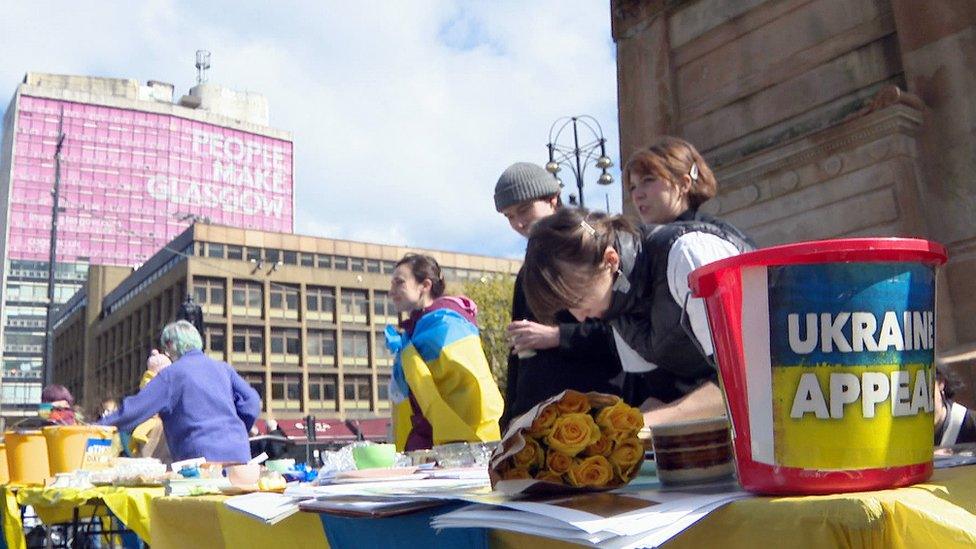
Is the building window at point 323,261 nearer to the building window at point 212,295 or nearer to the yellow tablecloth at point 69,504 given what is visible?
the building window at point 212,295

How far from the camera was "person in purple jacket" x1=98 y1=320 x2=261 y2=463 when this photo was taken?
455 cm

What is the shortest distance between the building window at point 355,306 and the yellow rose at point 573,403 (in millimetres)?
68151

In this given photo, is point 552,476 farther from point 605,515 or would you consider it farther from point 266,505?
point 266,505

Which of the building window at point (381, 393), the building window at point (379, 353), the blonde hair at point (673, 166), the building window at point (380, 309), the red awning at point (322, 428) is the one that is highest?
the building window at point (380, 309)

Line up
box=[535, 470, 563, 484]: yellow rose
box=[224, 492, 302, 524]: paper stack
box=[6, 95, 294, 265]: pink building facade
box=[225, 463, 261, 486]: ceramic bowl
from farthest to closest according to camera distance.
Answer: box=[6, 95, 294, 265]: pink building facade
box=[225, 463, 261, 486]: ceramic bowl
box=[224, 492, 302, 524]: paper stack
box=[535, 470, 563, 484]: yellow rose

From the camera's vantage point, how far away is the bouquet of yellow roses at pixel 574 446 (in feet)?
4.19

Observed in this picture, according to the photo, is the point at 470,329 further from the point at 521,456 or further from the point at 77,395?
the point at 77,395

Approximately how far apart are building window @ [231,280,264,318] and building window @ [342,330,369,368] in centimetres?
716

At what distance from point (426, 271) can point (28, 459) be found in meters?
2.31

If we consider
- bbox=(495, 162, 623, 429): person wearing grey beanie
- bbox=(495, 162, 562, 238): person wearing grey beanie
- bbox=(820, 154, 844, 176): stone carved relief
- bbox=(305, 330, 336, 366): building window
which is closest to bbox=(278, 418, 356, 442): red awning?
bbox=(305, 330, 336, 366): building window

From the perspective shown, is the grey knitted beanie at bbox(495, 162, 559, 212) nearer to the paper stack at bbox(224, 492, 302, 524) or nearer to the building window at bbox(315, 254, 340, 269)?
the paper stack at bbox(224, 492, 302, 524)

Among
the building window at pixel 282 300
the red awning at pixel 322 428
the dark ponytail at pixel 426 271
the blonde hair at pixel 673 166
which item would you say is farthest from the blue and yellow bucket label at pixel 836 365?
the building window at pixel 282 300

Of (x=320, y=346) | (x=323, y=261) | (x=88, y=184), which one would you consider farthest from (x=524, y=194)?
(x=88, y=184)

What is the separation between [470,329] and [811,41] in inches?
143
